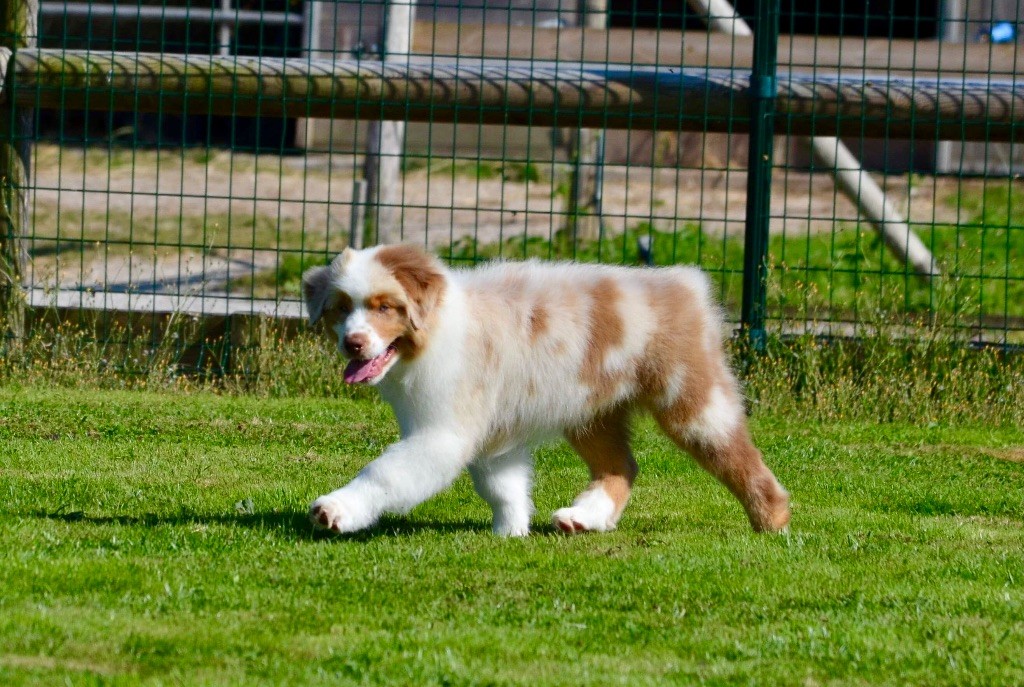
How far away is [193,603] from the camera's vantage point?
4.54 m

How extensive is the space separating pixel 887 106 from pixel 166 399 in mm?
4831

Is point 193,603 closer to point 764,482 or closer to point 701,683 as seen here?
point 701,683

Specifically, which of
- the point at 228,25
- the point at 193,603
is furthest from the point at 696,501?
the point at 228,25

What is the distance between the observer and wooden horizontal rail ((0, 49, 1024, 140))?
31.1 ft

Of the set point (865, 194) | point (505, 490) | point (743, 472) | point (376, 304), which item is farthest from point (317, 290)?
point (865, 194)

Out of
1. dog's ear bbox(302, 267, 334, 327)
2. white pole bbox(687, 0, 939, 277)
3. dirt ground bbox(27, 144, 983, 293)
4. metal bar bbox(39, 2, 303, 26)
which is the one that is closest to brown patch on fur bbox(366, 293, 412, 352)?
dog's ear bbox(302, 267, 334, 327)

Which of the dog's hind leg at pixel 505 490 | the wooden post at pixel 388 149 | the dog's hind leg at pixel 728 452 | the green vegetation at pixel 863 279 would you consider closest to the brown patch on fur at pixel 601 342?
the dog's hind leg at pixel 728 452

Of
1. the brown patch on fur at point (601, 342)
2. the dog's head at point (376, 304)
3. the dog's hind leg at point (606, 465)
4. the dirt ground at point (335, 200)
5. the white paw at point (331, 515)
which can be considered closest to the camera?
the white paw at point (331, 515)

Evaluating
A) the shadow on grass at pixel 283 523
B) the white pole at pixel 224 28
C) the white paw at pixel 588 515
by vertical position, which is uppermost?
the white pole at pixel 224 28

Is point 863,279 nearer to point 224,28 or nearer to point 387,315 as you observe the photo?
point 387,315

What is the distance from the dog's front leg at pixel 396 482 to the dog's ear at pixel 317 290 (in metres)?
0.56

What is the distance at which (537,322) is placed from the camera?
579 cm

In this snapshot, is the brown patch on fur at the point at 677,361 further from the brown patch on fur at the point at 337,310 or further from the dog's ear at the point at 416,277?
the brown patch on fur at the point at 337,310

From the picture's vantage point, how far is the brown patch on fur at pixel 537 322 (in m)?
5.77
